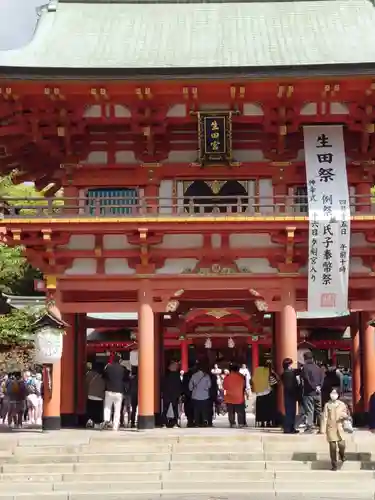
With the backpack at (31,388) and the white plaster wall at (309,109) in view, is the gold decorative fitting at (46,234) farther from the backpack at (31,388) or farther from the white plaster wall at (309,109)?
the backpack at (31,388)

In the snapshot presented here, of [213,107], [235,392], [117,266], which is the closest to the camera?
[213,107]

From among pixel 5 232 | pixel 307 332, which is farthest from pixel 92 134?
pixel 307 332

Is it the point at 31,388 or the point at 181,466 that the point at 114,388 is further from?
the point at 31,388

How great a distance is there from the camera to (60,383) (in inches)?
650

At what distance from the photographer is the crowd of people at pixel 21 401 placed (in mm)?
20219

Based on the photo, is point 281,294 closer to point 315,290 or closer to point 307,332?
point 315,290

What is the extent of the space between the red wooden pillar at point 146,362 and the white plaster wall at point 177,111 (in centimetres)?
382

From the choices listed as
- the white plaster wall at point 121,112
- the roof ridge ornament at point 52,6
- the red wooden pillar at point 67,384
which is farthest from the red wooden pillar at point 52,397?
the roof ridge ornament at point 52,6

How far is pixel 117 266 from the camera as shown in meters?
16.5

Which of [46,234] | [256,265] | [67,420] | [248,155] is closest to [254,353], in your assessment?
[67,420]

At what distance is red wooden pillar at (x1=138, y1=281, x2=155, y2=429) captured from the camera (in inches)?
615

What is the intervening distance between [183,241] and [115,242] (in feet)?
5.10

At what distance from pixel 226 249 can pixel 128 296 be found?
11.3ft

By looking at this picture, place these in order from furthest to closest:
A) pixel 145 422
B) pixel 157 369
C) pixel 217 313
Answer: pixel 217 313 < pixel 157 369 < pixel 145 422
